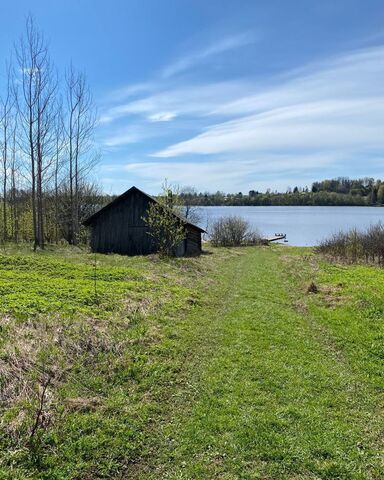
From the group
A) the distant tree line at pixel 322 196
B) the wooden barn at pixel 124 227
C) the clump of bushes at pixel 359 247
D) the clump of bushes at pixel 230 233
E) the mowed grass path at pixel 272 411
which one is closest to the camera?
the mowed grass path at pixel 272 411

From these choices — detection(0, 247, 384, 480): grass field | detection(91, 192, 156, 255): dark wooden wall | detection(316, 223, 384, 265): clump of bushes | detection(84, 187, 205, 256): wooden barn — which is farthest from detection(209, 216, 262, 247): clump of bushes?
detection(0, 247, 384, 480): grass field

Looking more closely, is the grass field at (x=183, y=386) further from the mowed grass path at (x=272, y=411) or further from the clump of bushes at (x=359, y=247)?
the clump of bushes at (x=359, y=247)

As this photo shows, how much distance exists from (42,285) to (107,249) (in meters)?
16.4

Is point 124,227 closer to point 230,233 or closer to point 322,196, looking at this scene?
point 230,233

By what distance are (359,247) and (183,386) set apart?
2413 cm

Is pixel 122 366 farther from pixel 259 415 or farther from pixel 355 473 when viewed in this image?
pixel 355 473

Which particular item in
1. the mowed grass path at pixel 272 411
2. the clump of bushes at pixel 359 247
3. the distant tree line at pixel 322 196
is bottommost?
the mowed grass path at pixel 272 411

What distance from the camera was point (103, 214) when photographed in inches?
1096

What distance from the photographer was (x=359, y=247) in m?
27.0

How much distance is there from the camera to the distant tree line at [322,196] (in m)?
101

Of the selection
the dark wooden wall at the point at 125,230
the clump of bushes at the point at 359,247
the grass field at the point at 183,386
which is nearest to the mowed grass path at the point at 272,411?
the grass field at the point at 183,386

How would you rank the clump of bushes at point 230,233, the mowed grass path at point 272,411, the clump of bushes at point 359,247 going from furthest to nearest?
the clump of bushes at point 230,233 → the clump of bushes at point 359,247 → the mowed grass path at point 272,411

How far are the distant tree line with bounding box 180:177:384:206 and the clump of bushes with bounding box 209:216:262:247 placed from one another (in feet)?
155

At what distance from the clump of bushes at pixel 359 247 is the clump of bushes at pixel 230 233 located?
16145 mm
